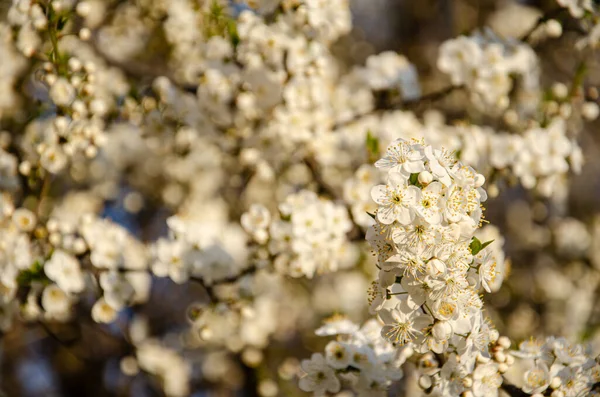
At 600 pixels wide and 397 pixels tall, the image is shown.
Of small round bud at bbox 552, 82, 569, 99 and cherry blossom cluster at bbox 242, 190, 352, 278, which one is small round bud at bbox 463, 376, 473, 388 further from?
small round bud at bbox 552, 82, 569, 99

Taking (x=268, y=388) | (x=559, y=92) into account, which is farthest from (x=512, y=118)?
(x=268, y=388)

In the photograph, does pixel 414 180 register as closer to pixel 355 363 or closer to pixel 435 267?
pixel 435 267

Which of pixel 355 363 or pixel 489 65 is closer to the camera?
pixel 355 363

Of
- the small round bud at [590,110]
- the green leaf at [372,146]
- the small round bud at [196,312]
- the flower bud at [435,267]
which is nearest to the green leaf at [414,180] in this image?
the flower bud at [435,267]

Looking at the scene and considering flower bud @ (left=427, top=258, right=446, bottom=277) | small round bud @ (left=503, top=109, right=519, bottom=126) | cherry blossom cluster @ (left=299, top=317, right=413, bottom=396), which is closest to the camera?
flower bud @ (left=427, top=258, right=446, bottom=277)

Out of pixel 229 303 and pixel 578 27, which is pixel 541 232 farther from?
pixel 229 303

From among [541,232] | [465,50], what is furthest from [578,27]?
[541,232]

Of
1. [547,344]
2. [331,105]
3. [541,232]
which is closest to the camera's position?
[547,344]

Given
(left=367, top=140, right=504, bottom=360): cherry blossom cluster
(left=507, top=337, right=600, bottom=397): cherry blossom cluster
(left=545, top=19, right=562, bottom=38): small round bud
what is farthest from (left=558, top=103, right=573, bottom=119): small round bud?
(left=367, top=140, right=504, bottom=360): cherry blossom cluster
